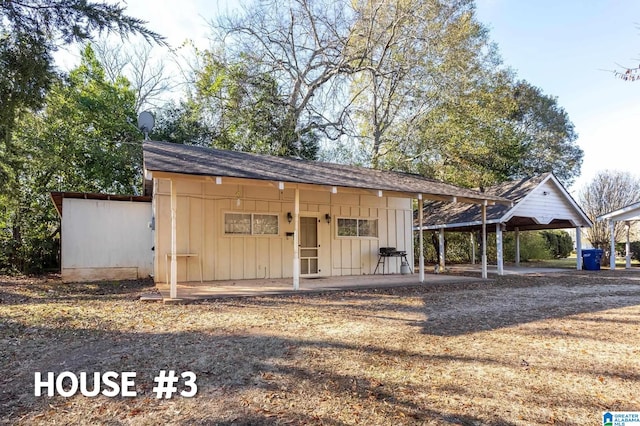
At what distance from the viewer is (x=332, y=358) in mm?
3979

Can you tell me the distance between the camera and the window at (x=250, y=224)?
10.3m

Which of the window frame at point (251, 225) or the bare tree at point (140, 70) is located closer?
the window frame at point (251, 225)

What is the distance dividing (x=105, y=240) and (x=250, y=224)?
13.7 feet

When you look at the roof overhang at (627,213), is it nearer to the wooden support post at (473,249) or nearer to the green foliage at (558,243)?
the wooden support post at (473,249)

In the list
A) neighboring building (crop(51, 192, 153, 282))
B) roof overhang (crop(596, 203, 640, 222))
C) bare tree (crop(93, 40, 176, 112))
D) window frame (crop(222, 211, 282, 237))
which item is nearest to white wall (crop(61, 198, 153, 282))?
neighboring building (crop(51, 192, 153, 282))

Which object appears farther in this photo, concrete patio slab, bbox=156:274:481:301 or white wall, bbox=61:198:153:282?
white wall, bbox=61:198:153:282

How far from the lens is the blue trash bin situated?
624 inches

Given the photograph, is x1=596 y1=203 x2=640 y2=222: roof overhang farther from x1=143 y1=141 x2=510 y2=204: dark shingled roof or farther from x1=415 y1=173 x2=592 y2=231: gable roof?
x1=143 y1=141 x2=510 y2=204: dark shingled roof

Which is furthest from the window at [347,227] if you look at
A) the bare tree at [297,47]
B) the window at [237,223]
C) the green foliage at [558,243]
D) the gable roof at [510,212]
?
the green foliage at [558,243]

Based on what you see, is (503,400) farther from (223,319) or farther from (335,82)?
(335,82)

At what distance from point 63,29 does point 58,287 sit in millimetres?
6476

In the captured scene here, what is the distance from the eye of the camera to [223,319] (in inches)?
227

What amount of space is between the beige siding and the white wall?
2447 mm

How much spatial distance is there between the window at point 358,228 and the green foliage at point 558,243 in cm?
A: 1724
